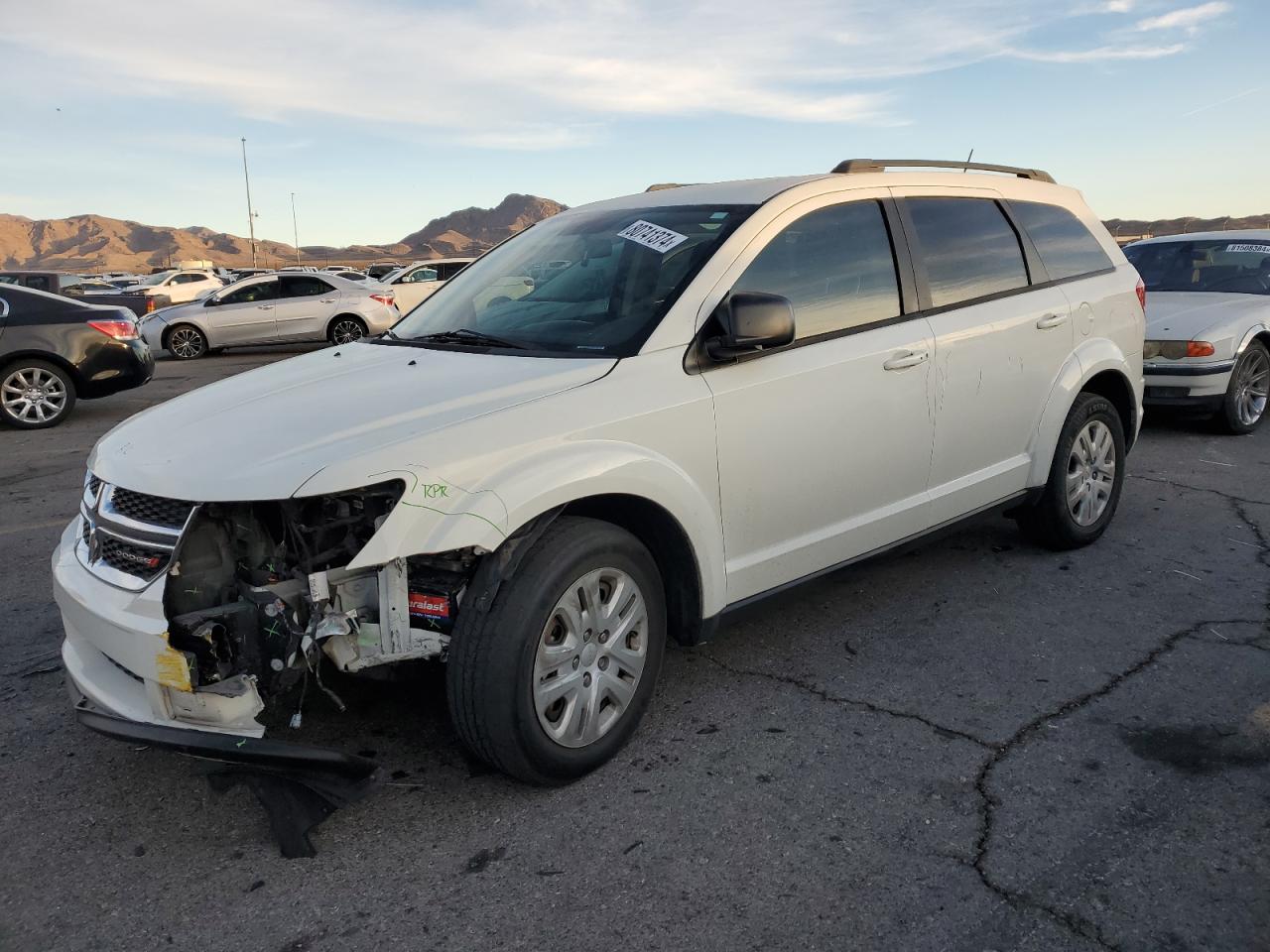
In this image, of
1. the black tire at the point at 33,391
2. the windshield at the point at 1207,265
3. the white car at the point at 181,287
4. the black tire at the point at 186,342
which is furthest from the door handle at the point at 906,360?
the white car at the point at 181,287

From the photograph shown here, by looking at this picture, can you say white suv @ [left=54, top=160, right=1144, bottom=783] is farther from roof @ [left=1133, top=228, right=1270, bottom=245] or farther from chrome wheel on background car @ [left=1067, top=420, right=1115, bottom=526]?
roof @ [left=1133, top=228, right=1270, bottom=245]

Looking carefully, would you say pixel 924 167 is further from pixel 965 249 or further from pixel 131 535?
pixel 131 535

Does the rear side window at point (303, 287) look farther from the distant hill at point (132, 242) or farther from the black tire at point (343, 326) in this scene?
the distant hill at point (132, 242)

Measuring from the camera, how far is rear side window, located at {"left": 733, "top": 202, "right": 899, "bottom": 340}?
12.0 feet

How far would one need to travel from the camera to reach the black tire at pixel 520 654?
2.78 m

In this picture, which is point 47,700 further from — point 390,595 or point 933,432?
point 933,432

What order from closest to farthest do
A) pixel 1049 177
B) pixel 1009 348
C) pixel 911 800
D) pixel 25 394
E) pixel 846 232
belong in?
pixel 911 800 < pixel 846 232 < pixel 1009 348 < pixel 1049 177 < pixel 25 394

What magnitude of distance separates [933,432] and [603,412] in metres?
1.67

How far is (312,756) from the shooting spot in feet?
8.66

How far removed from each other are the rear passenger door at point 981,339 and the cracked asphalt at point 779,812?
62 cm

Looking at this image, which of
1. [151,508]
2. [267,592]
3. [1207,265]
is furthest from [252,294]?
[267,592]

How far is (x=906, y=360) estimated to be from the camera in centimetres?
395

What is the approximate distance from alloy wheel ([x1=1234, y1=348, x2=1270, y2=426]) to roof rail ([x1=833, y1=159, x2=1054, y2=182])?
4.00m

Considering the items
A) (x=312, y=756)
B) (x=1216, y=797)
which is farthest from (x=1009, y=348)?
(x=312, y=756)
